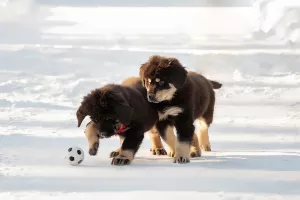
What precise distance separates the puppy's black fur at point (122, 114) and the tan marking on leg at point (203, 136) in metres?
0.72

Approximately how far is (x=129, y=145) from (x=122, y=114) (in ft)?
0.80

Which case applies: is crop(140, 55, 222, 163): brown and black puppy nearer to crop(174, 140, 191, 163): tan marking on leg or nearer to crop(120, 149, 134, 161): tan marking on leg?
crop(174, 140, 191, 163): tan marking on leg

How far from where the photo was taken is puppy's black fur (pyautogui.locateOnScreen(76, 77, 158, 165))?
4.00 m

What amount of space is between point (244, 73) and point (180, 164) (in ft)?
19.9

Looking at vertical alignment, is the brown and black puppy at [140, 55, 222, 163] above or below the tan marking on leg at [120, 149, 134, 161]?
above

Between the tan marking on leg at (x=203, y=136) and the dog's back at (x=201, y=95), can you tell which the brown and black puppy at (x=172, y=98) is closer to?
the dog's back at (x=201, y=95)

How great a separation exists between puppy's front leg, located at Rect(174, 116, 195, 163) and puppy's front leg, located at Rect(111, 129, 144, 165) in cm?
26

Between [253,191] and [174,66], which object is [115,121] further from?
[253,191]

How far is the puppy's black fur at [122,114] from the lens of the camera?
4.00m

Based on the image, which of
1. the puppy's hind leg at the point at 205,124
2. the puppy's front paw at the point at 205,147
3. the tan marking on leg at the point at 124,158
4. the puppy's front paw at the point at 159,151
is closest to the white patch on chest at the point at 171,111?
the tan marking on leg at the point at 124,158

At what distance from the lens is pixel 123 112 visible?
398cm

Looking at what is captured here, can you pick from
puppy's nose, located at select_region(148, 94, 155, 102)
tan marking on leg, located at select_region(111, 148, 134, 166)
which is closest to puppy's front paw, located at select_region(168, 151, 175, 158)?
tan marking on leg, located at select_region(111, 148, 134, 166)

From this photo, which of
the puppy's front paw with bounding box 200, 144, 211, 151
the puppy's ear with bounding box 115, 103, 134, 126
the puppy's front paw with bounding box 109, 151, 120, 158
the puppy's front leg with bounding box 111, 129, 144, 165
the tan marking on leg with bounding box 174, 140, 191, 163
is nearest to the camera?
the puppy's ear with bounding box 115, 103, 134, 126

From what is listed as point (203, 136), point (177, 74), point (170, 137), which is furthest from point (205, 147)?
point (177, 74)
